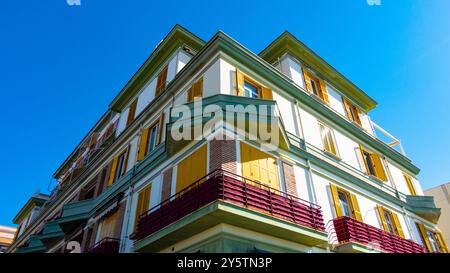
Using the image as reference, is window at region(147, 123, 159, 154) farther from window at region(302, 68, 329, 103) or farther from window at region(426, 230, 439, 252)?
window at region(426, 230, 439, 252)

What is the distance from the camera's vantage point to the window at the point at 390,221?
16016 millimetres

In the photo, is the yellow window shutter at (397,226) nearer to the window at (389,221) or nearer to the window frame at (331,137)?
the window at (389,221)

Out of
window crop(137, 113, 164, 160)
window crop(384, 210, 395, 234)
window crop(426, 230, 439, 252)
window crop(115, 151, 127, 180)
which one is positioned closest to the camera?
window crop(137, 113, 164, 160)

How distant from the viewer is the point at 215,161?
34.8 feet

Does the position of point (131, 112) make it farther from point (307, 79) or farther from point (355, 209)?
point (355, 209)

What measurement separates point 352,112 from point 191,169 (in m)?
14.1

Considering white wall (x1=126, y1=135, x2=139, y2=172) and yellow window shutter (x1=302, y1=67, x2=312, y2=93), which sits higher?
yellow window shutter (x1=302, y1=67, x2=312, y2=93)

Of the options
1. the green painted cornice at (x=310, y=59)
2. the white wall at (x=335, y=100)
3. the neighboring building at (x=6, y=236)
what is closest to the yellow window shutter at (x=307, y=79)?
the green painted cornice at (x=310, y=59)

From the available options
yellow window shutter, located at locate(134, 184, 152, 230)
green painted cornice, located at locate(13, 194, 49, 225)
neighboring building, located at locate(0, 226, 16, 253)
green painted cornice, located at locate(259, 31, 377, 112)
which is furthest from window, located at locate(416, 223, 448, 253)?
neighboring building, located at locate(0, 226, 16, 253)

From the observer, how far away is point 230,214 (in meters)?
9.00

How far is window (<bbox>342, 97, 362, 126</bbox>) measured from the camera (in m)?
20.2

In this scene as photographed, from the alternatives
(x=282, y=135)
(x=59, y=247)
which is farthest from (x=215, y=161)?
(x=59, y=247)

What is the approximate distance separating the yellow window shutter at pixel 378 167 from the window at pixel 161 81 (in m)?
13.9

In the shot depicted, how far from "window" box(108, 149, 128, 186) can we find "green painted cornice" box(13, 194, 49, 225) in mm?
19169
